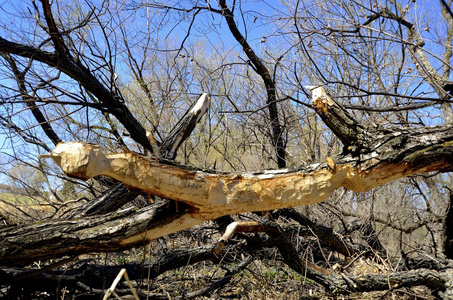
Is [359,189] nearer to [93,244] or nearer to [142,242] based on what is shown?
[142,242]

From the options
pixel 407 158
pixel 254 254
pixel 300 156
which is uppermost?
pixel 300 156

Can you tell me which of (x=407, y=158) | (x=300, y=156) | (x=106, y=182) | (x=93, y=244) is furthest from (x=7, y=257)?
(x=300, y=156)

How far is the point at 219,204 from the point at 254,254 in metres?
1.71

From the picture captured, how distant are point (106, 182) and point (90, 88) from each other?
1275 millimetres

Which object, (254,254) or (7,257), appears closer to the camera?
(7,257)

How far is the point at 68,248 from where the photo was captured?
259 cm

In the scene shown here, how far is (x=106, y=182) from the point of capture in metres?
4.79

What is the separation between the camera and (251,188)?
8.09 ft

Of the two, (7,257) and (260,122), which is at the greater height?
(260,122)

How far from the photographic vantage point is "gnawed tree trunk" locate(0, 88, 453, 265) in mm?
2457

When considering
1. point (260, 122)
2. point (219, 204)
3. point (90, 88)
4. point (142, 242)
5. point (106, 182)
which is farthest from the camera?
point (260, 122)

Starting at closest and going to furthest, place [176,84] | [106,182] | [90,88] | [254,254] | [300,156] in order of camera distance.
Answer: [254,254], [90,88], [106,182], [300,156], [176,84]

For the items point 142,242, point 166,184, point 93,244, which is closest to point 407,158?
point 166,184

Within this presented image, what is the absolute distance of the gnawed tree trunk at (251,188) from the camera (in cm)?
246
